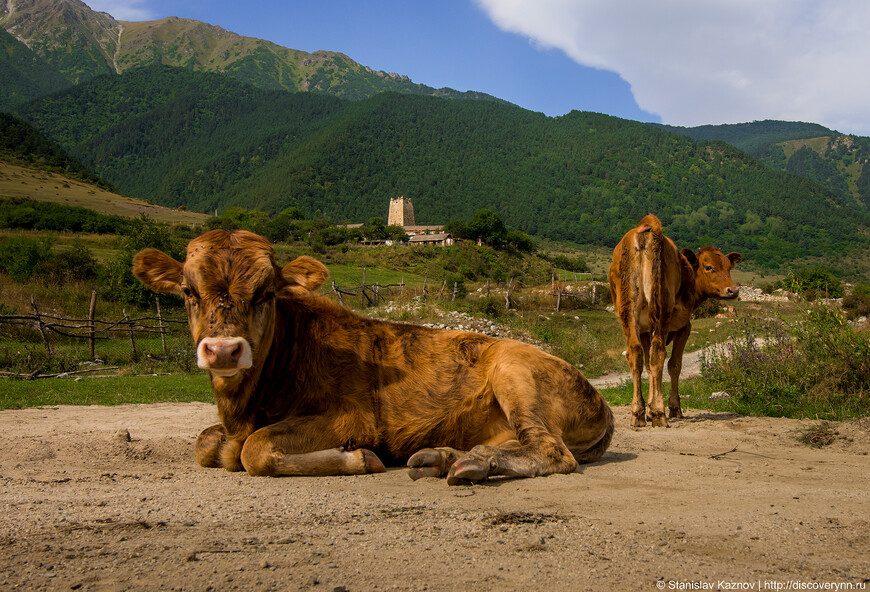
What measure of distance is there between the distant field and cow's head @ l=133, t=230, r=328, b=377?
8403 cm

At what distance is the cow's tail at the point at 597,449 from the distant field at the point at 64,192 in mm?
85189

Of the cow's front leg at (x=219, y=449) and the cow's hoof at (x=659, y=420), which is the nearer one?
the cow's front leg at (x=219, y=449)

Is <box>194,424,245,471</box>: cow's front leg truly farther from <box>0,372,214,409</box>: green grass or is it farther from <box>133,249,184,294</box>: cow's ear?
<box>0,372,214,409</box>: green grass

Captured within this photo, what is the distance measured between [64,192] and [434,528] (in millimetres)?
103422

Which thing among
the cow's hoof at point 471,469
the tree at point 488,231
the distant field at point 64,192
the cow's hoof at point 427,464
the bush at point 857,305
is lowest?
the bush at point 857,305

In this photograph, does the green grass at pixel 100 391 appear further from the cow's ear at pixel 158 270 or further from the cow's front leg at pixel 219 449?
the cow's ear at pixel 158 270

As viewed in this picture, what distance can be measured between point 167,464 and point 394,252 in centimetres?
7753

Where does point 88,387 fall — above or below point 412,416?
below

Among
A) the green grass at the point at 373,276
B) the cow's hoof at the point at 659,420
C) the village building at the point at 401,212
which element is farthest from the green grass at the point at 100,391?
the village building at the point at 401,212

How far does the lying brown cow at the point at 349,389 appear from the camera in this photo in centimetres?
439

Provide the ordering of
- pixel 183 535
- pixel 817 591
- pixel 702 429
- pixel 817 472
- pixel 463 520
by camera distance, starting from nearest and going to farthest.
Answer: pixel 817 591, pixel 183 535, pixel 463 520, pixel 817 472, pixel 702 429

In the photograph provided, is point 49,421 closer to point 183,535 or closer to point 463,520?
point 183,535

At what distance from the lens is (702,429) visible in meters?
7.61

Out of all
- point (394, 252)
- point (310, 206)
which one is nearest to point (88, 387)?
point (394, 252)
